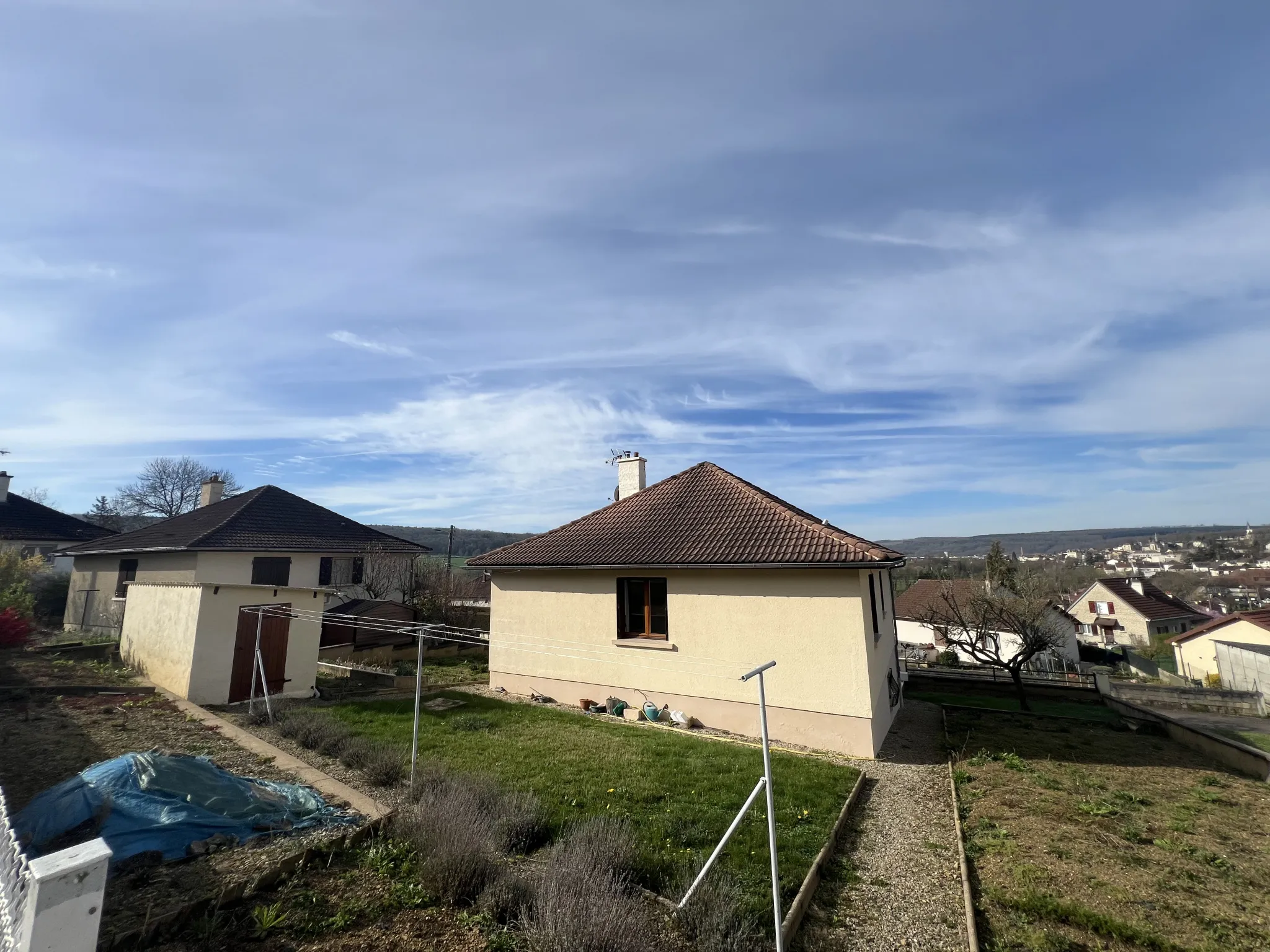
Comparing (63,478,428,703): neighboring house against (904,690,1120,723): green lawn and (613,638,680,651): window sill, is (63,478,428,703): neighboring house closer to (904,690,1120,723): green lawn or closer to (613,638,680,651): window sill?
(613,638,680,651): window sill

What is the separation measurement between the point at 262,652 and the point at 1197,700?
35308 mm

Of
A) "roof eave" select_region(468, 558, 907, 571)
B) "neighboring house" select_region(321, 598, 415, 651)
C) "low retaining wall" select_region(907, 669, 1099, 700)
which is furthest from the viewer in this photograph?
"low retaining wall" select_region(907, 669, 1099, 700)

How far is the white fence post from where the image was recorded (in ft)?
8.62

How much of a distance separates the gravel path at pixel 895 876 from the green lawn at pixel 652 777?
34 centimetres

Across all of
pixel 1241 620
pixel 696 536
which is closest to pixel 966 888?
pixel 696 536

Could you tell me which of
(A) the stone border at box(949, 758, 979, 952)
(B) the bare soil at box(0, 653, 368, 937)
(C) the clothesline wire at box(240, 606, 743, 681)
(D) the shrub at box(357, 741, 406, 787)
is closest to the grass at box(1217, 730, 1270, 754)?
(A) the stone border at box(949, 758, 979, 952)

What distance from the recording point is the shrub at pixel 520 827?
594 cm

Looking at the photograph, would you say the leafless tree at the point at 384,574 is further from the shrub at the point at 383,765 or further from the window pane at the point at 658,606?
the shrub at the point at 383,765

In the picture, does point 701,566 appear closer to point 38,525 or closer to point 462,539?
point 38,525

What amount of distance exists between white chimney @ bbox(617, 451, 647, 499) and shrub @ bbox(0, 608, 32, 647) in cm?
1738

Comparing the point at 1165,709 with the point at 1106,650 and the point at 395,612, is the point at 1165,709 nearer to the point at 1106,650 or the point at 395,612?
the point at 1106,650

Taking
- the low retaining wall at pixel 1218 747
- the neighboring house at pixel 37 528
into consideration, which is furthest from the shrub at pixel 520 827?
the neighboring house at pixel 37 528

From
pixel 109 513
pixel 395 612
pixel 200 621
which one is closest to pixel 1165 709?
pixel 395 612

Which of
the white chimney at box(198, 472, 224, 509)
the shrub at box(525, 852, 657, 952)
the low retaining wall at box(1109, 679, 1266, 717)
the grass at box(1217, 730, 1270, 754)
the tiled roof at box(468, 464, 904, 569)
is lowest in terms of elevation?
the low retaining wall at box(1109, 679, 1266, 717)
